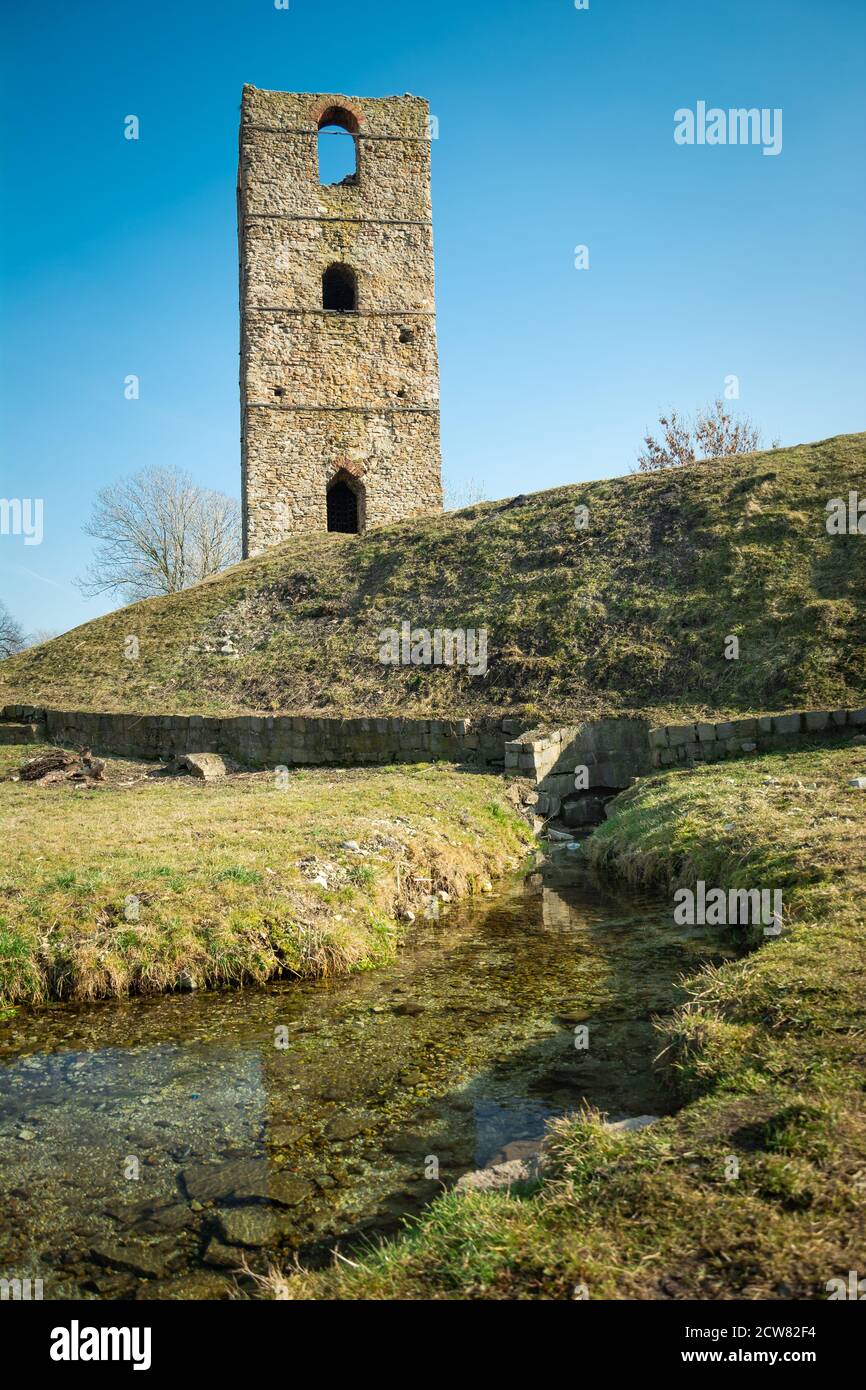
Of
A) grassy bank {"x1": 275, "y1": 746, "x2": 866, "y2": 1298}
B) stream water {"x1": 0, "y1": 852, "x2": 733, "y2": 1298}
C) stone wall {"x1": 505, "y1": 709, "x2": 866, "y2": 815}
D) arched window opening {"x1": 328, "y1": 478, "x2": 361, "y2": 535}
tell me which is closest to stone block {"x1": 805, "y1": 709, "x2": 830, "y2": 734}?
stone wall {"x1": 505, "y1": 709, "x2": 866, "y2": 815}

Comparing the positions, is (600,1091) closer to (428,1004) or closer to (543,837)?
(428,1004)

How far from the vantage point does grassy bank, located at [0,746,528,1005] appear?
708 cm

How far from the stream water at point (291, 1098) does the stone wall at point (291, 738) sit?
25.2 ft

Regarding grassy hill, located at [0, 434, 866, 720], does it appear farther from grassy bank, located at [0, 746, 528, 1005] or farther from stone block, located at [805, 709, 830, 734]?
grassy bank, located at [0, 746, 528, 1005]

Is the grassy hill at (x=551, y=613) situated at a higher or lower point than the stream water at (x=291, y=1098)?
higher

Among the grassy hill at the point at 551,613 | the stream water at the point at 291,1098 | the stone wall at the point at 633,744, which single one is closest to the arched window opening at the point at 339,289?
the grassy hill at the point at 551,613

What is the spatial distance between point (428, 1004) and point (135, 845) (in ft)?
12.8

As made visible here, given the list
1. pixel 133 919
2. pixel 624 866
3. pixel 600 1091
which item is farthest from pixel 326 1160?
pixel 624 866

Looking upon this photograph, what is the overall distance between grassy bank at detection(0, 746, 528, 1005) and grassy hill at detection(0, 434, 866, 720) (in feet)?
17.1

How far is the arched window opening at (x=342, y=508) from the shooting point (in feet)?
106

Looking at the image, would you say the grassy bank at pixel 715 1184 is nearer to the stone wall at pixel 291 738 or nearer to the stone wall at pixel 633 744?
the stone wall at pixel 633 744

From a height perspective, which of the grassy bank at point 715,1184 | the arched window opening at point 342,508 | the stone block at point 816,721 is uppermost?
the arched window opening at point 342,508

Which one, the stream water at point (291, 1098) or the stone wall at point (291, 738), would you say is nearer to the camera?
the stream water at point (291, 1098)

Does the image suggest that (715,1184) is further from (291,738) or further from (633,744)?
(291,738)
